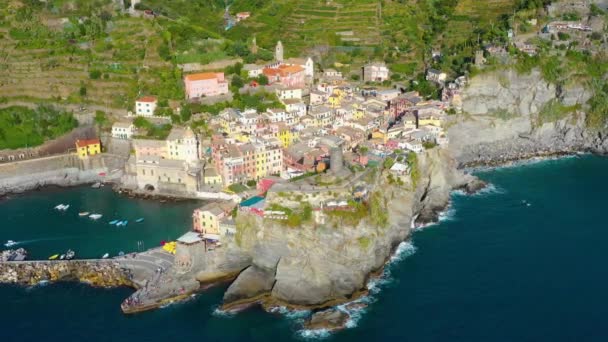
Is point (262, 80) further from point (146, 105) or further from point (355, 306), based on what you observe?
point (355, 306)

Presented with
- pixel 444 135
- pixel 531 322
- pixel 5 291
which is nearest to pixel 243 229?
pixel 5 291

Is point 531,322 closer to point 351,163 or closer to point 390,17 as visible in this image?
point 351,163

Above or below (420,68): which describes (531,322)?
below

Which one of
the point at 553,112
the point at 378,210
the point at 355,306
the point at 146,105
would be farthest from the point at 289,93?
the point at 355,306

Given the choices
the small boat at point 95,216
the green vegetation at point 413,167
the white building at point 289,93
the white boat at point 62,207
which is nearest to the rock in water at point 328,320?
the green vegetation at point 413,167

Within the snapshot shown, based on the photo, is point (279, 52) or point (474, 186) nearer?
point (474, 186)

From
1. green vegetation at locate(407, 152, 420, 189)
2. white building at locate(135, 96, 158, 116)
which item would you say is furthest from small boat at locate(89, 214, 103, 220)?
green vegetation at locate(407, 152, 420, 189)

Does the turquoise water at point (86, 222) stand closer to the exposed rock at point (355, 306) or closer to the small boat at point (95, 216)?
the small boat at point (95, 216)
